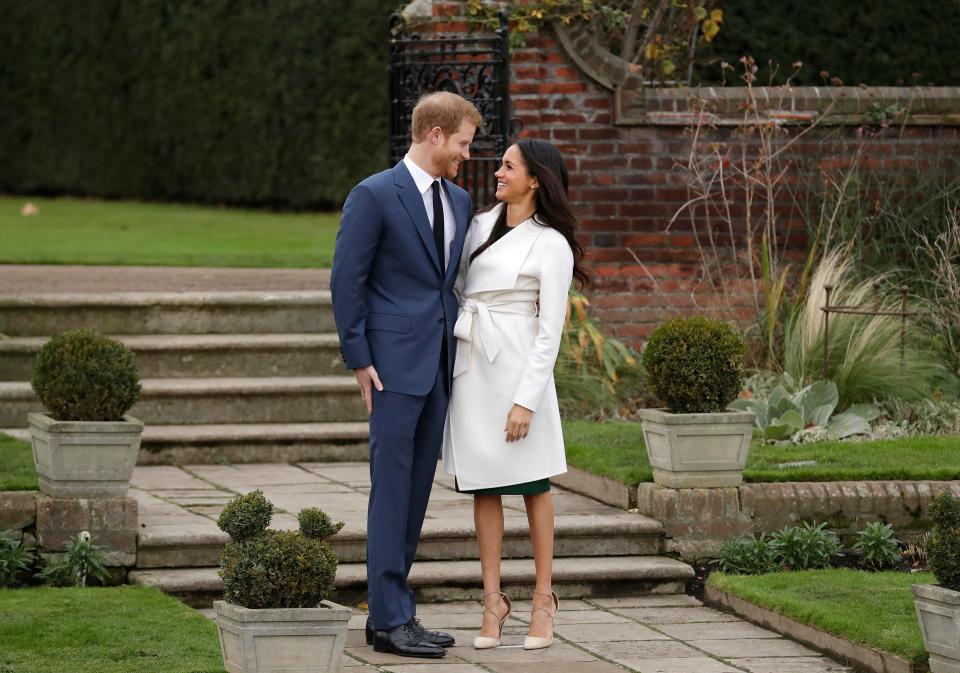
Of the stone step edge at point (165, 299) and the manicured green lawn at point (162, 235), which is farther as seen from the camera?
the manicured green lawn at point (162, 235)

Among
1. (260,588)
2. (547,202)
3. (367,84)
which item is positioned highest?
(367,84)

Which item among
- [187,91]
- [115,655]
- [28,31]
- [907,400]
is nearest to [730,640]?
[115,655]

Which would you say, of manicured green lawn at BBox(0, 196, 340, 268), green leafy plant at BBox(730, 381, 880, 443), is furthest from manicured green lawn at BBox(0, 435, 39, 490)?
manicured green lawn at BBox(0, 196, 340, 268)

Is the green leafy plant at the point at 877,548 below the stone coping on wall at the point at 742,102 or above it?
below

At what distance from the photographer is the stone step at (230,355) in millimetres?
8812

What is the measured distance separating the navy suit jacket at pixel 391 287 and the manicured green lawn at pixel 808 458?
197cm

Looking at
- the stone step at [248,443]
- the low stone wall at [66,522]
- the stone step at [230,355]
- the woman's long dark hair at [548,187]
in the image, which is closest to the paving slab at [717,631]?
the woman's long dark hair at [548,187]

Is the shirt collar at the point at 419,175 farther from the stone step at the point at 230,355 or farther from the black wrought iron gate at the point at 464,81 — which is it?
the black wrought iron gate at the point at 464,81

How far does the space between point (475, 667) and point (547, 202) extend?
157 centimetres

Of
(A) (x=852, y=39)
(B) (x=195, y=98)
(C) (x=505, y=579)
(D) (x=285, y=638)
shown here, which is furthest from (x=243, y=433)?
(B) (x=195, y=98)

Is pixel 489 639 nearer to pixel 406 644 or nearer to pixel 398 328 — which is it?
pixel 406 644

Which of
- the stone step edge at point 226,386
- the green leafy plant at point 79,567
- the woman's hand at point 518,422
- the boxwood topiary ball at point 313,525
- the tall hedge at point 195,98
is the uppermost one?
the tall hedge at point 195,98

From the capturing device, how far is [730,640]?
5738 millimetres

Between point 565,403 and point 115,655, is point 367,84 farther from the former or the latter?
point 115,655
